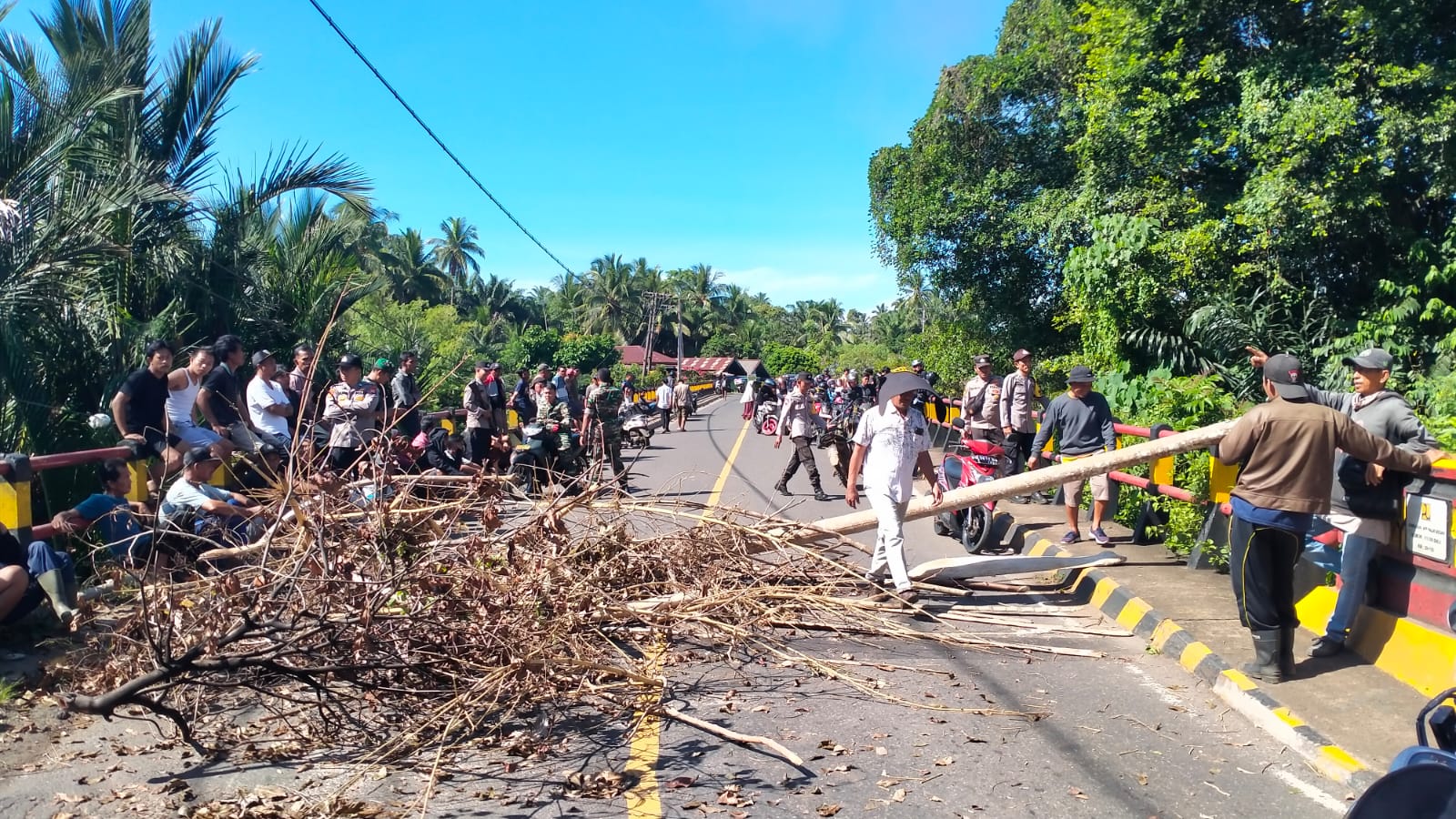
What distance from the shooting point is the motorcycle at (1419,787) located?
8.62ft

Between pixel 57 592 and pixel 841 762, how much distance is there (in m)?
4.71

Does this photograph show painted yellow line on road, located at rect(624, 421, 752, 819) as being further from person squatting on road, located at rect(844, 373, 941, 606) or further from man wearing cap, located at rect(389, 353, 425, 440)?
man wearing cap, located at rect(389, 353, 425, 440)

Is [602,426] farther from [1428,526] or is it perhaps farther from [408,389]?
[1428,526]

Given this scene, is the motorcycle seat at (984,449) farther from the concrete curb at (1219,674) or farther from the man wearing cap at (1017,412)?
the concrete curb at (1219,674)

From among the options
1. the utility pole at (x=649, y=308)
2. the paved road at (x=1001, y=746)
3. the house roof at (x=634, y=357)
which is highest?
the utility pole at (x=649, y=308)

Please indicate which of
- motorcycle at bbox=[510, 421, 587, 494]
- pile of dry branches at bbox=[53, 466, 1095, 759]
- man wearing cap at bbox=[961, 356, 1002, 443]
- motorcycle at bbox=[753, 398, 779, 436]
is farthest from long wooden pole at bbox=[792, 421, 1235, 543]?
motorcycle at bbox=[753, 398, 779, 436]

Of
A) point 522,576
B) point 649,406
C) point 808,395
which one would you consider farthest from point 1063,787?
point 649,406

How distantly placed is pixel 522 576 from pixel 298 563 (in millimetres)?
1319

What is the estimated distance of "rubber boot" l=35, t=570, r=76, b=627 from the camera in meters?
5.67

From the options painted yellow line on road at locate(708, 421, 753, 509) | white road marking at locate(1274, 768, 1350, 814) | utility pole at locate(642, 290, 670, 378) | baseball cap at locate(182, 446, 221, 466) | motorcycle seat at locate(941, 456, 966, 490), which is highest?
utility pole at locate(642, 290, 670, 378)

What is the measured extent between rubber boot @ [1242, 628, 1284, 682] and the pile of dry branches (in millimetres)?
1343

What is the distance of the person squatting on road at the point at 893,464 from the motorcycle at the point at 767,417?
18469 mm

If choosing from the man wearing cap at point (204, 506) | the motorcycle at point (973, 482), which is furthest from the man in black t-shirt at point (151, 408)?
the motorcycle at point (973, 482)

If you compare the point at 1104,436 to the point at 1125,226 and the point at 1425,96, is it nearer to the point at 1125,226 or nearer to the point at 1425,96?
the point at 1125,226
